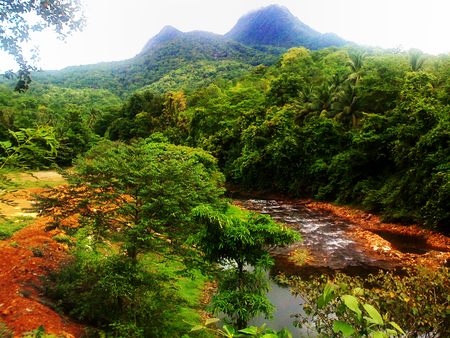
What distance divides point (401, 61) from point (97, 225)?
2622 cm

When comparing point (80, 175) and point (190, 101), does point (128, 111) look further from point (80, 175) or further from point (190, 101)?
point (80, 175)

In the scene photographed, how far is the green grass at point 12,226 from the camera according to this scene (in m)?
7.37

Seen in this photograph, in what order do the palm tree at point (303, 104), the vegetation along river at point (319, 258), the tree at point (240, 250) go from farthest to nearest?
the palm tree at point (303, 104) → the vegetation along river at point (319, 258) → the tree at point (240, 250)

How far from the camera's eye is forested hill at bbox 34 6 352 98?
97562mm

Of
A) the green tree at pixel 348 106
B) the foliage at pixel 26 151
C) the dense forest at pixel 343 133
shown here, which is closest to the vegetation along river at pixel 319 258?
the dense forest at pixel 343 133

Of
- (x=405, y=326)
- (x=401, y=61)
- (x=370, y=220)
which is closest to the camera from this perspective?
(x=405, y=326)

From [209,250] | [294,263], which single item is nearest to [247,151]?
[294,263]

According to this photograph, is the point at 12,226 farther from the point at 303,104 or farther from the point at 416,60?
the point at 416,60

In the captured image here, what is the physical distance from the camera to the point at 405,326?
3799mm

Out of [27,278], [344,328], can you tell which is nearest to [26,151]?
[344,328]

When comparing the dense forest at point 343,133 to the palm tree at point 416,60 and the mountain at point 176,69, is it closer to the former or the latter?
the palm tree at point 416,60

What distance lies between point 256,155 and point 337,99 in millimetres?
9468

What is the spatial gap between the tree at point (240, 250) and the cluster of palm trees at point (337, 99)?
22224 millimetres

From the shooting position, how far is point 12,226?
832 centimetres
